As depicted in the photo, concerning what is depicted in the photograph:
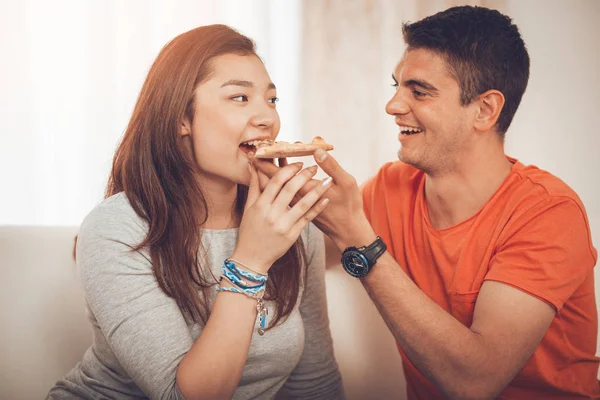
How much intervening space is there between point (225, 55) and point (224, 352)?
0.88 metres

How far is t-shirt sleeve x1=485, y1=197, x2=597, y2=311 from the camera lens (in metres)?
1.75

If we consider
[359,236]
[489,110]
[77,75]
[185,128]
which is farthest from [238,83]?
[77,75]

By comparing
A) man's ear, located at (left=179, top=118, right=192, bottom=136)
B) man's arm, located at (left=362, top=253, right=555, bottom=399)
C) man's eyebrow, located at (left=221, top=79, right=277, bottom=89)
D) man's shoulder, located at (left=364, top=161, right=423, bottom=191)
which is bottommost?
man's arm, located at (left=362, top=253, right=555, bottom=399)

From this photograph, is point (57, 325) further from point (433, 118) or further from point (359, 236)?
point (433, 118)

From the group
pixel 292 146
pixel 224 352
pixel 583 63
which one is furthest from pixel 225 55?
pixel 583 63

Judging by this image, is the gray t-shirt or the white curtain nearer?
the gray t-shirt

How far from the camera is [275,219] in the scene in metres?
1.54

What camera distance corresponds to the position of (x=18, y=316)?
227 cm

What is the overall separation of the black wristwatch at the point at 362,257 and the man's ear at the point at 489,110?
2.10 feet

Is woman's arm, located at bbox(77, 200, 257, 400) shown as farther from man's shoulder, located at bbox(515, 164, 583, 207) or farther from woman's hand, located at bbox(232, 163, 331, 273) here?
man's shoulder, located at bbox(515, 164, 583, 207)

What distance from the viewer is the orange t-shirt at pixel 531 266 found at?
5.86ft


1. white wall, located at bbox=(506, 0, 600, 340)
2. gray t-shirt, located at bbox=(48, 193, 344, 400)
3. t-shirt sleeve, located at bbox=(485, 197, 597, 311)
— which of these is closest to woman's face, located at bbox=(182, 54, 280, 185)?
gray t-shirt, located at bbox=(48, 193, 344, 400)

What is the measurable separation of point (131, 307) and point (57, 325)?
36.4 inches

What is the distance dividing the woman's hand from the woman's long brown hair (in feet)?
0.78
